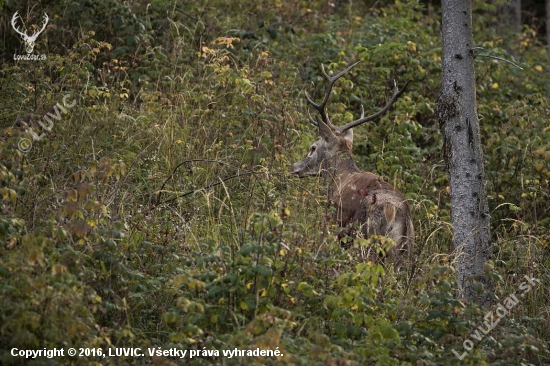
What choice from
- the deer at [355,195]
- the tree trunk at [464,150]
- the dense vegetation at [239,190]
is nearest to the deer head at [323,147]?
the deer at [355,195]

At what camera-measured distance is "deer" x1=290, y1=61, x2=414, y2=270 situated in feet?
26.5

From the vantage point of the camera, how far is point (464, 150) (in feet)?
23.2

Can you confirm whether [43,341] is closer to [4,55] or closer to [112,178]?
[112,178]

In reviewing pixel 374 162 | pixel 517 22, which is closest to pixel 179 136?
pixel 374 162

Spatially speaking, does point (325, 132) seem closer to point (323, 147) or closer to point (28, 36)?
point (323, 147)

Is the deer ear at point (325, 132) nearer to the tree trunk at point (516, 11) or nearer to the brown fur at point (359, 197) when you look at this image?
the brown fur at point (359, 197)

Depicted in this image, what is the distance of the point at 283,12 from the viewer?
13.7 meters

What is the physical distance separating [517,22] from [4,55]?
12.2 m

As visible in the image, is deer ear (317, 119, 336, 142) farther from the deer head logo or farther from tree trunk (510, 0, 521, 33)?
tree trunk (510, 0, 521, 33)

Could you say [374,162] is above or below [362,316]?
above

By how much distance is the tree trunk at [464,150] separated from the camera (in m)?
7.05

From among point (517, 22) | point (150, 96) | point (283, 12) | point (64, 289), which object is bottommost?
point (64, 289)

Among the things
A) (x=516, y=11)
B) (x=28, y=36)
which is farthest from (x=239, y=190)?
(x=516, y=11)

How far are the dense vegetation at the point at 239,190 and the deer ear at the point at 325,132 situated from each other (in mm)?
480
